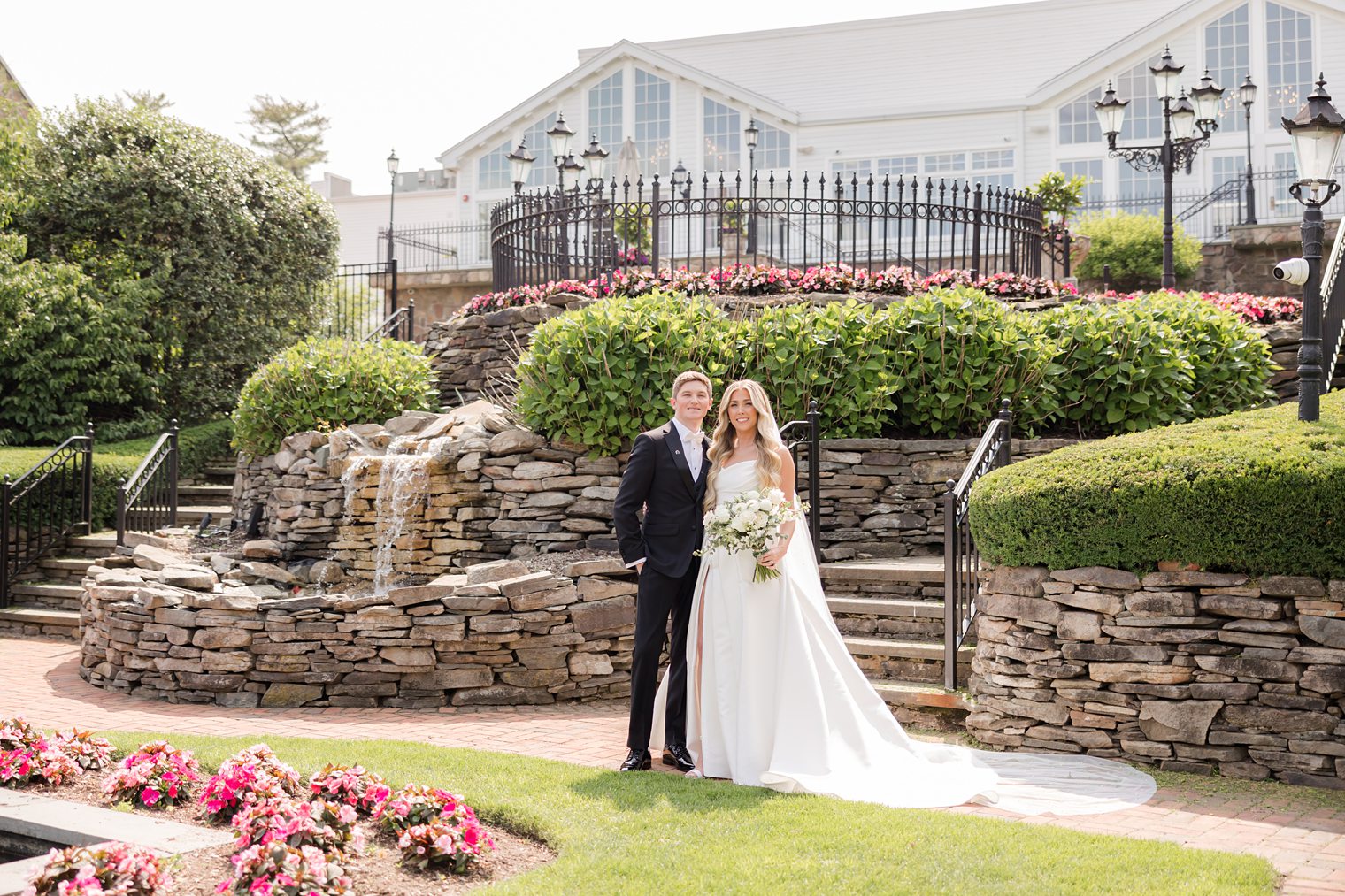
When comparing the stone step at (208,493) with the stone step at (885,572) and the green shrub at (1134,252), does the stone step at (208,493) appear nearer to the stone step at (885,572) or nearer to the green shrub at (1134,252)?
the stone step at (885,572)

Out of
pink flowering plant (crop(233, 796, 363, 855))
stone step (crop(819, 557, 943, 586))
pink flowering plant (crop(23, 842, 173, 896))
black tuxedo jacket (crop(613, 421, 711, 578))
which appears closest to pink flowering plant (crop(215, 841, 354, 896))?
pink flowering plant (crop(233, 796, 363, 855))

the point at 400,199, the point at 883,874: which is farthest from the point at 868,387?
the point at 400,199

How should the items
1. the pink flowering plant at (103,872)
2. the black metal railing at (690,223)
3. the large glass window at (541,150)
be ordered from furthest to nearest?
1. the large glass window at (541,150)
2. the black metal railing at (690,223)
3. the pink flowering plant at (103,872)

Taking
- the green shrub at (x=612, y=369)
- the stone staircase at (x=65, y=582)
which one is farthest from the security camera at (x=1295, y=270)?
the stone staircase at (x=65, y=582)

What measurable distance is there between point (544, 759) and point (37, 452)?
420 inches

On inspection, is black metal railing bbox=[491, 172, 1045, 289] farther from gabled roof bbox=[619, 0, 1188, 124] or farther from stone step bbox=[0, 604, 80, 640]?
gabled roof bbox=[619, 0, 1188, 124]

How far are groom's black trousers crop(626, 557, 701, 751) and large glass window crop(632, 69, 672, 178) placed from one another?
2290 centimetres

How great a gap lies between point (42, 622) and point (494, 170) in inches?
794

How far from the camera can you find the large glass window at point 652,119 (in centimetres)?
2809

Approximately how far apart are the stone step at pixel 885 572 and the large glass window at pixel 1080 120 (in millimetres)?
19648

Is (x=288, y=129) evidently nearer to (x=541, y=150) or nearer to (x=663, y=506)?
(x=541, y=150)

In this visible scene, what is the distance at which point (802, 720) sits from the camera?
5719mm

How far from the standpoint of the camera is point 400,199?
3744 cm

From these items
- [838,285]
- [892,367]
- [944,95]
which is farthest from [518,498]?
[944,95]
